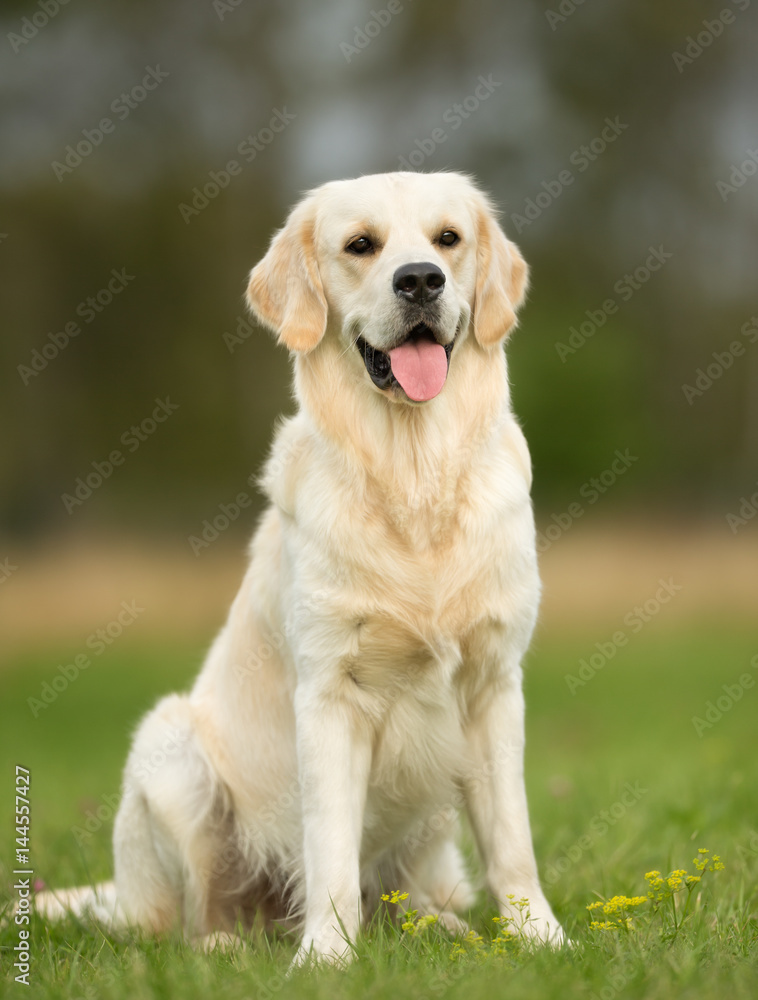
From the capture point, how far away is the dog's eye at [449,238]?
3105 millimetres

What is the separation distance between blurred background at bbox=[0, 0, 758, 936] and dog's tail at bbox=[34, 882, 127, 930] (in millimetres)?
5428

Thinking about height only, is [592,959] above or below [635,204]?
below

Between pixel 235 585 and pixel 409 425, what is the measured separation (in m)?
6.80

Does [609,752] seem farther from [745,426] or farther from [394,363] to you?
[745,426]

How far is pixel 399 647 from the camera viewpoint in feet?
9.29

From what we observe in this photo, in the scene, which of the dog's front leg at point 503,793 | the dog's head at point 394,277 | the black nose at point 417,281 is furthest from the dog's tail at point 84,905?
the black nose at point 417,281

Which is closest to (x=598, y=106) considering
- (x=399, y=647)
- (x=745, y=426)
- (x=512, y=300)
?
(x=745, y=426)

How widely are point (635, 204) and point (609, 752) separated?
314 inches

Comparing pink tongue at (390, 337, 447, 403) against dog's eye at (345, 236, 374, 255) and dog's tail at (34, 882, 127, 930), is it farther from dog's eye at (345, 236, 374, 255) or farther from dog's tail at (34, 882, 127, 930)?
dog's tail at (34, 882, 127, 930)

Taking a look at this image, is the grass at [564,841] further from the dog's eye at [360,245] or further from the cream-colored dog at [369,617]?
the dog's eye at [360,245]

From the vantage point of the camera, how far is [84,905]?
3.40 metres

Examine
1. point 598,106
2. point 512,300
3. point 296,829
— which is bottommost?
point 296,829

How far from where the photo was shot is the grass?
2.25 m

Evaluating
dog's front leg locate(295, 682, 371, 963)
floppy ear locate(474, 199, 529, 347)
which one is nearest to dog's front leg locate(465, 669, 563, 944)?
→ dog's front leg locate(295, 682, 371, 963)
